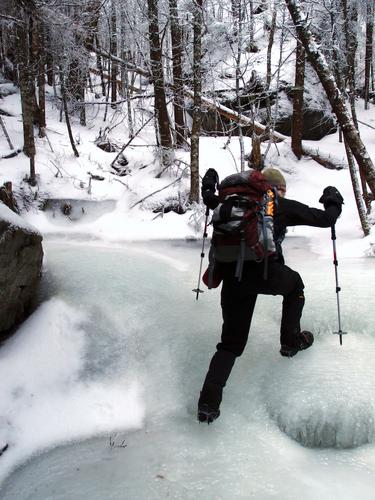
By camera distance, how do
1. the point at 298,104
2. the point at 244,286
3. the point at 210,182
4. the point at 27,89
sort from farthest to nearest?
the point at 298,104, the point at 27,89, the point at 210,182, the point at 244,286

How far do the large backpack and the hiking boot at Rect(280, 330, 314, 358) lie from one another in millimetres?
1152

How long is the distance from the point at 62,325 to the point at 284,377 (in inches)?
101

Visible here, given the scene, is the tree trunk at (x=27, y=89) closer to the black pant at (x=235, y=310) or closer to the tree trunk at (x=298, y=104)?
the tree trunk at (x=298, y=104)

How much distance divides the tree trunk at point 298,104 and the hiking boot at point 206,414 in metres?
14.5

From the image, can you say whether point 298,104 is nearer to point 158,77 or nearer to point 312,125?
point 312,125

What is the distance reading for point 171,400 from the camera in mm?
4195

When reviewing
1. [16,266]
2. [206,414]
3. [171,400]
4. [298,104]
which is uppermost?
[298,104]

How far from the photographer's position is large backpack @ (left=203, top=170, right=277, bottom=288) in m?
3.44

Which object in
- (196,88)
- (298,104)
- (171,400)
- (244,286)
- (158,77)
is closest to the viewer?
(244,286)

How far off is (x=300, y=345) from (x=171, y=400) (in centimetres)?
139

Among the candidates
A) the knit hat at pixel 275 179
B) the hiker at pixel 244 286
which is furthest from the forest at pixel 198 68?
the hiker at pixel 244 286

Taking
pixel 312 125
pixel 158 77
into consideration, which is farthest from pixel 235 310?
pixel 312 125

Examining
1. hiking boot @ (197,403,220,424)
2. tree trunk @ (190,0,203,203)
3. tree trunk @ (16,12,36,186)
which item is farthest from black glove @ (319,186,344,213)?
tree trunk @ (16,12,36,186)

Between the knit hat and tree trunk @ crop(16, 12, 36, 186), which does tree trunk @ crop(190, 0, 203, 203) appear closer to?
tree trunk @ crop(16, 12, 36, 186)
